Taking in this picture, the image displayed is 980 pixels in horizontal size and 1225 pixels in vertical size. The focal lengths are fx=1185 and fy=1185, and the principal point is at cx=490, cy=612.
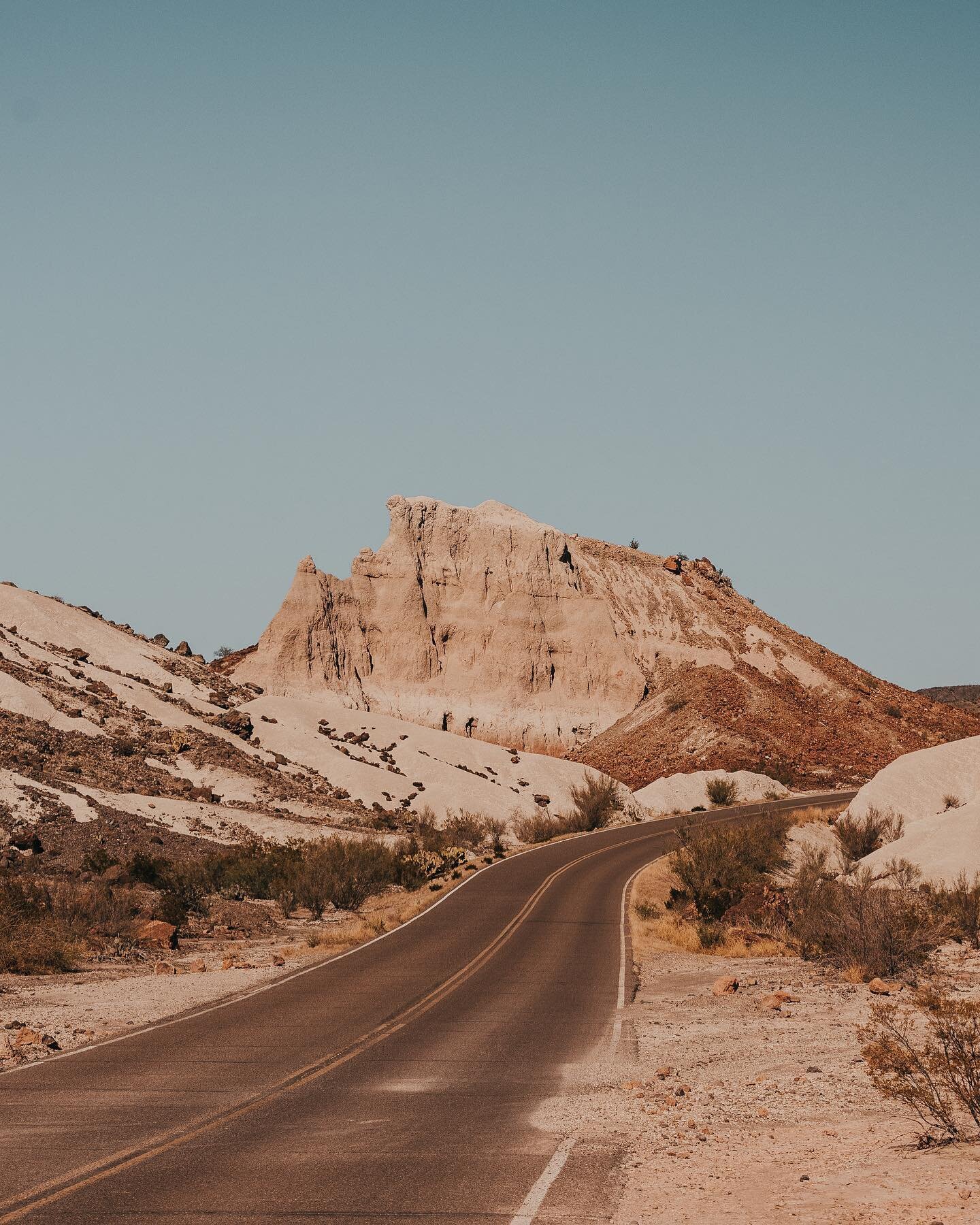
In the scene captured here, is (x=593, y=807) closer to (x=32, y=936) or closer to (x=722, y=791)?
(x=722, y=791)

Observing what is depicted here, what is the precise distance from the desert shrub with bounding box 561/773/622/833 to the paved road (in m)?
42.1

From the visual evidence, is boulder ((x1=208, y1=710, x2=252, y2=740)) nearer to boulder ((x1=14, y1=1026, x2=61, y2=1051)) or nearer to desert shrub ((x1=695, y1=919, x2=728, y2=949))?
desert shrub ((x1=695, y1=919, x2=728, y2=949))

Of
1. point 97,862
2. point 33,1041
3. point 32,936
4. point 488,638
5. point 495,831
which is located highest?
point 488,638

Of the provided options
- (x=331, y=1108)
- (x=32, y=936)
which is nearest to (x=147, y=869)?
(x=32, y=936)

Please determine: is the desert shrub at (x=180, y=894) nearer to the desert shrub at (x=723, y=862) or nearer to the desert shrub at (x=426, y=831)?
the desert shrub at (x=426, y=831)

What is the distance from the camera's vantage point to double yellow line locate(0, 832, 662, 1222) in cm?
823

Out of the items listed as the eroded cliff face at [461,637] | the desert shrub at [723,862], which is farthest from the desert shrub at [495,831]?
the eroded cliff face at [461,637]

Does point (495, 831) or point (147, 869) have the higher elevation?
point (495, 831)

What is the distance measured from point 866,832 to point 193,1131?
130 feet

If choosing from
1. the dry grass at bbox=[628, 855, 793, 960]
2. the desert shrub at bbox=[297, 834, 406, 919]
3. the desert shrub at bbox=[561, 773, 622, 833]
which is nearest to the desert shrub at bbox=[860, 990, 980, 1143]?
the dry grass at bbox=[628, 855, 793, 960]

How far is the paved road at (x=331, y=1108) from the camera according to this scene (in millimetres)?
8375

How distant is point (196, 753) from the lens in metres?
63.0

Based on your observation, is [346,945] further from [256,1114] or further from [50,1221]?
[50,1221]

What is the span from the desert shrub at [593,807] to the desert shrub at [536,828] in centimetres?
108
